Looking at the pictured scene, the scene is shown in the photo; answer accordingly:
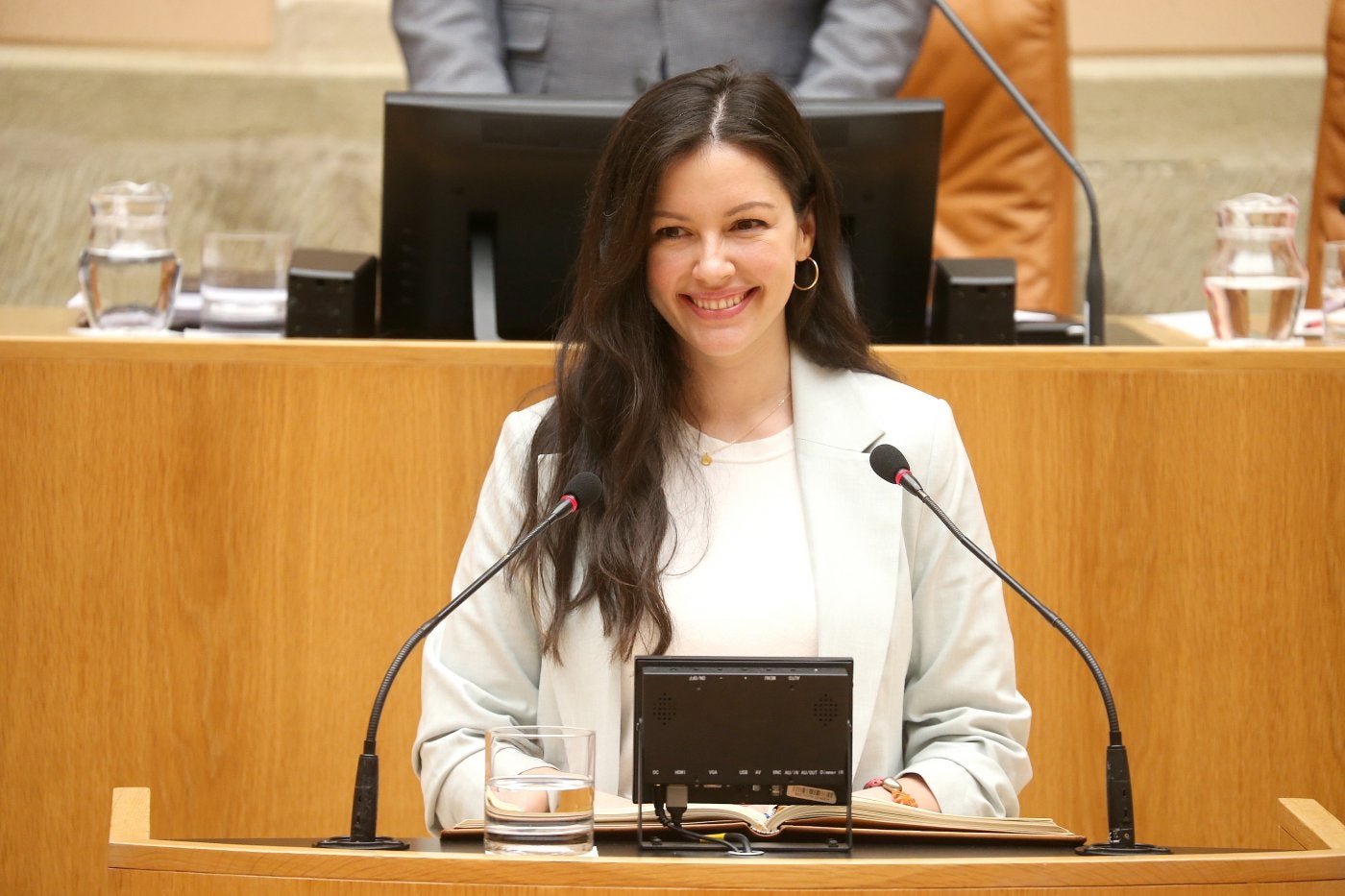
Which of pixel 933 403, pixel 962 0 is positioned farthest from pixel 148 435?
pixel 962 0

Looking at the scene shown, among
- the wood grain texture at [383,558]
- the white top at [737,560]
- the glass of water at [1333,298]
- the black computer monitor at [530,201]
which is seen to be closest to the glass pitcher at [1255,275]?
the glass of water at [1333,298]

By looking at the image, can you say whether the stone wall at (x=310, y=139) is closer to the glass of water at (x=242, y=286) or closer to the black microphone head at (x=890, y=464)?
the glass of water at (x=242, y=286)

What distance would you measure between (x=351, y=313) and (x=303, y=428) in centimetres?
16

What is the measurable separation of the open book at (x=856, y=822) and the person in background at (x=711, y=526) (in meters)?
0.29

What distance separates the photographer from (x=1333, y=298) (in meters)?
2.09

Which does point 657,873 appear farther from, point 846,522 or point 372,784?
point 846,522

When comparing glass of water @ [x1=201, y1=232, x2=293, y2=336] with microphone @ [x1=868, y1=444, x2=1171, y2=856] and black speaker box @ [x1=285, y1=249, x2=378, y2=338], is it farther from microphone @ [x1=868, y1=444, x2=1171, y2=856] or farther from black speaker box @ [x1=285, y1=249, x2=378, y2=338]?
microphone @ [x1=868, y1=444, x2=1171, y2=856]

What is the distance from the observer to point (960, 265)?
2059mm

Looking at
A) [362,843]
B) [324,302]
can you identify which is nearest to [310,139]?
[324,302]

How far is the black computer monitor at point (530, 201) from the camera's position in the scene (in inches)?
75.0

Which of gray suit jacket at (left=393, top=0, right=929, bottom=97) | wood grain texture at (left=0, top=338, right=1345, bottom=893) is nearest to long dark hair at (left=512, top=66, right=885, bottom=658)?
wood grain texture at (left=0, top=338, right=1345, bottom=893)

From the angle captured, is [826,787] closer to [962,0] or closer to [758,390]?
[758,390]

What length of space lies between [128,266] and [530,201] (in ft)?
1.60

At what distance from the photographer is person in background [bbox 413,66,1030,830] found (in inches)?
64.3
